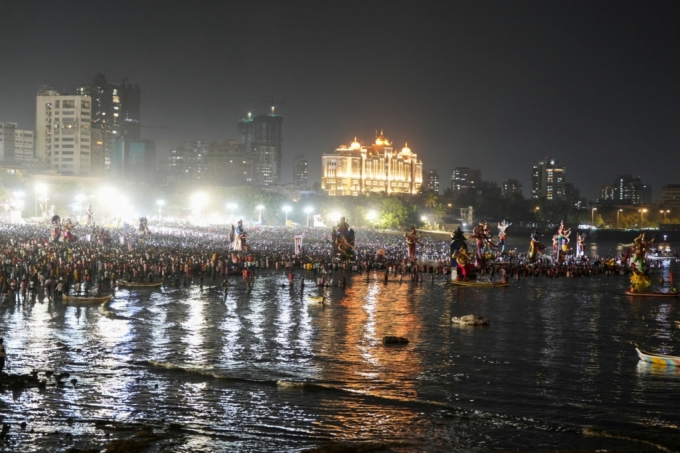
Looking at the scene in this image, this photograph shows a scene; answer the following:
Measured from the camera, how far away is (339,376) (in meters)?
23.7

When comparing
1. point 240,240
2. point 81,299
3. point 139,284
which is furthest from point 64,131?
point 81,299

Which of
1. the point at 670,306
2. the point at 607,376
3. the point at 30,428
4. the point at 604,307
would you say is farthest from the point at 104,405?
the point at 670,306

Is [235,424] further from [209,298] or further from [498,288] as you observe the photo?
[498,288]

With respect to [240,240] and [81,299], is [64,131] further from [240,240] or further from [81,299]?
[81,299]

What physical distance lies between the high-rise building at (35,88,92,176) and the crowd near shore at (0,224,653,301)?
11131 cm

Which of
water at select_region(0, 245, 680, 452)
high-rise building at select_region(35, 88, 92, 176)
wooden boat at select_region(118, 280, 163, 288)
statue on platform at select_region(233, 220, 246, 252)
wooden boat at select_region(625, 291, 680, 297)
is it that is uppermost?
high-rise building at select_region(35, 88, 92, 176)

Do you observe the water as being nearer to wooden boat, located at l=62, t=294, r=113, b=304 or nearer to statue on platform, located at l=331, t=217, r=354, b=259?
wooden boat, located at l=62, t=294, r=113, b=304

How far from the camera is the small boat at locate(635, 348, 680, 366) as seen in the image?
2523 cm

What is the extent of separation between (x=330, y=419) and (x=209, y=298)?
23619mm

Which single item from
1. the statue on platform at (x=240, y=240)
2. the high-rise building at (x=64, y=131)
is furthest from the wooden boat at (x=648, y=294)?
the high-rise building at (x=64, y=131)

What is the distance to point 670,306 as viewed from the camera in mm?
43656

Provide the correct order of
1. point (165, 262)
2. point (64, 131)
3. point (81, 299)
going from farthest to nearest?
point (64, 131) → point (165, 262) → point (81, 299)

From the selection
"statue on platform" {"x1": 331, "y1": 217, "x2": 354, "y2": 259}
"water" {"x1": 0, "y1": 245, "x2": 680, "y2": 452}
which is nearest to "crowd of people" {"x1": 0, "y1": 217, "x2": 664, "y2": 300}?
"statue on platform" {"x1": 331, "y1": 217, "x2": 354, "y2": 259}

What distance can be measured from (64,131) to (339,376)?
176459 mm
